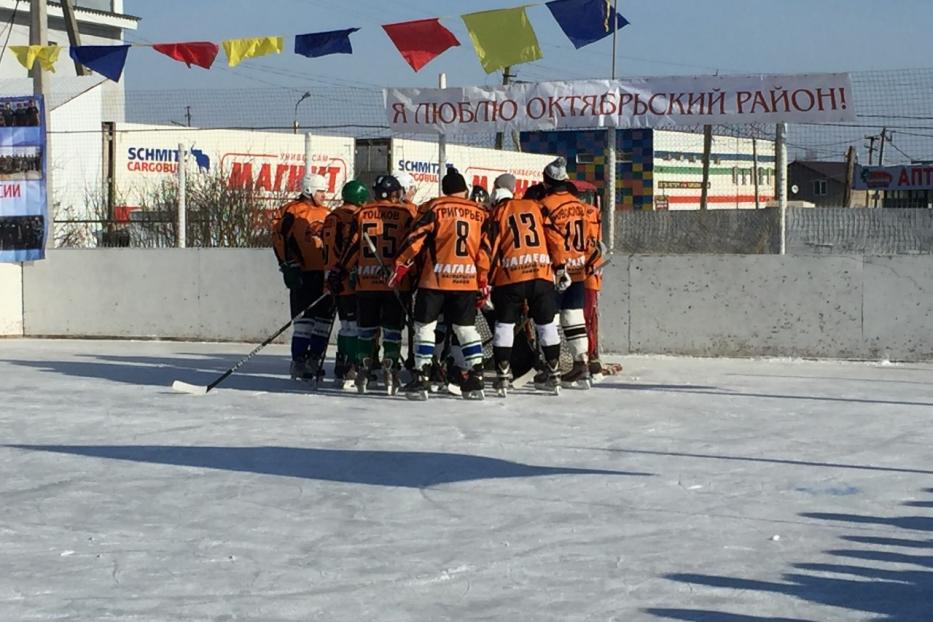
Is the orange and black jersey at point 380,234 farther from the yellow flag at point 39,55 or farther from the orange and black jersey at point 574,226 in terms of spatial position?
the yellow flag at point 39,55

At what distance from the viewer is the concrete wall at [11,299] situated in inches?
691

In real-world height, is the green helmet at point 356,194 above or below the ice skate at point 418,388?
above

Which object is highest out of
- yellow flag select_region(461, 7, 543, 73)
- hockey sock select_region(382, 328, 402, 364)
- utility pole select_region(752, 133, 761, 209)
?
yellow flag select_region(461, 7, 543, 73)

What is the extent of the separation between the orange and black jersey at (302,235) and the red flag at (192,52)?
4.67 meters

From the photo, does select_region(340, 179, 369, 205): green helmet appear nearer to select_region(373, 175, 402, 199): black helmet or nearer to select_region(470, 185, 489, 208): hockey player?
select_region(373, 175, 402, 199): black helmet

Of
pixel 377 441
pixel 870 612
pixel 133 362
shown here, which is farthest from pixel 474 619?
pixel 133 362

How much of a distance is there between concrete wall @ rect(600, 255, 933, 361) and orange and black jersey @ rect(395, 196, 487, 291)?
407cm

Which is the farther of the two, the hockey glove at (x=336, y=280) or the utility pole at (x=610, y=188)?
the utility pole at (x=610, y=188)

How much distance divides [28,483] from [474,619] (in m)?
3.52

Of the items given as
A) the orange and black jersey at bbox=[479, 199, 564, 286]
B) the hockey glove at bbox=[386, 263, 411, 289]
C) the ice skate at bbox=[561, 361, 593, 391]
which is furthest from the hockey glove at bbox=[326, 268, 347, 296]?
the ice skate at bbox=[561, 361, 593, 391]

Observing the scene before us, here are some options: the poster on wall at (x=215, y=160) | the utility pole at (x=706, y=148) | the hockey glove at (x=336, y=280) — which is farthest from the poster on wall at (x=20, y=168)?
the utility pole at (x=706, y=148)

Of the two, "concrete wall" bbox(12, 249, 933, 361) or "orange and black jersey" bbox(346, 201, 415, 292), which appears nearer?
"orange and black jersey" bbox(346, 201, 415, 292)

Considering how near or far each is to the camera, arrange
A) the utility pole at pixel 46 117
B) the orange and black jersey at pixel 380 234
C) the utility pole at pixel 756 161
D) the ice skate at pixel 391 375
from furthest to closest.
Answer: the utility pole at pixel 46 117
the utility pole at pixel 756 161
the ice skate at pixel 391 375
the orange and black jersey at pixel 380 234

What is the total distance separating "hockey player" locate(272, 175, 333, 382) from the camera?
482 inches
